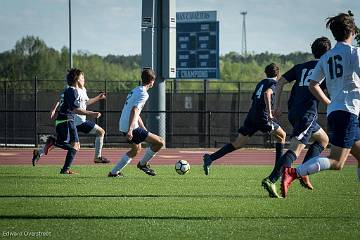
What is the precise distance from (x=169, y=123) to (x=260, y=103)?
2142 cm

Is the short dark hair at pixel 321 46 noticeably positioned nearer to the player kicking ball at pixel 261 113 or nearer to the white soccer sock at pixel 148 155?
the player kicking ball at pixel 261 113

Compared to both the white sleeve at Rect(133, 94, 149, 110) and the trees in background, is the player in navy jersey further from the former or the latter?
the trees in background

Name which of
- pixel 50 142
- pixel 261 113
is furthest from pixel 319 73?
pixel 50 142

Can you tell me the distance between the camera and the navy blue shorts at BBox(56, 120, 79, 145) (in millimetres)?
15766

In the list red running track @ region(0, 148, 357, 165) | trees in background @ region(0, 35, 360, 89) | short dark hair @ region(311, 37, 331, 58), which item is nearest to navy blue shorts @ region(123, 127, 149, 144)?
short dark hair @ region(311, 37, 331, 58)

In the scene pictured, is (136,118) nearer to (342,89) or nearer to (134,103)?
(134,103)

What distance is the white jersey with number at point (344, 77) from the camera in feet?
29.9

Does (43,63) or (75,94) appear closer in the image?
(75,94)

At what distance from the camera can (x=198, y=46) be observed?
125 ft

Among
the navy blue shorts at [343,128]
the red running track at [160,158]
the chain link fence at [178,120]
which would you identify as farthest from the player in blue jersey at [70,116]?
the chain link fence at [178,120]

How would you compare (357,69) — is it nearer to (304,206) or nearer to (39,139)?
(304,206)

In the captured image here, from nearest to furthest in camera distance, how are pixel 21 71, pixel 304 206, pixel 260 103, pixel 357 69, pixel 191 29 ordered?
pixel 357 69, pixel 304 206, pixel 260 103, pixel 191 29, pixel 21 71

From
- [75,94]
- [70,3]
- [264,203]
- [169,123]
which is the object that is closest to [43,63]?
[70,3]

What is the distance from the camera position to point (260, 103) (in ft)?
47.7
